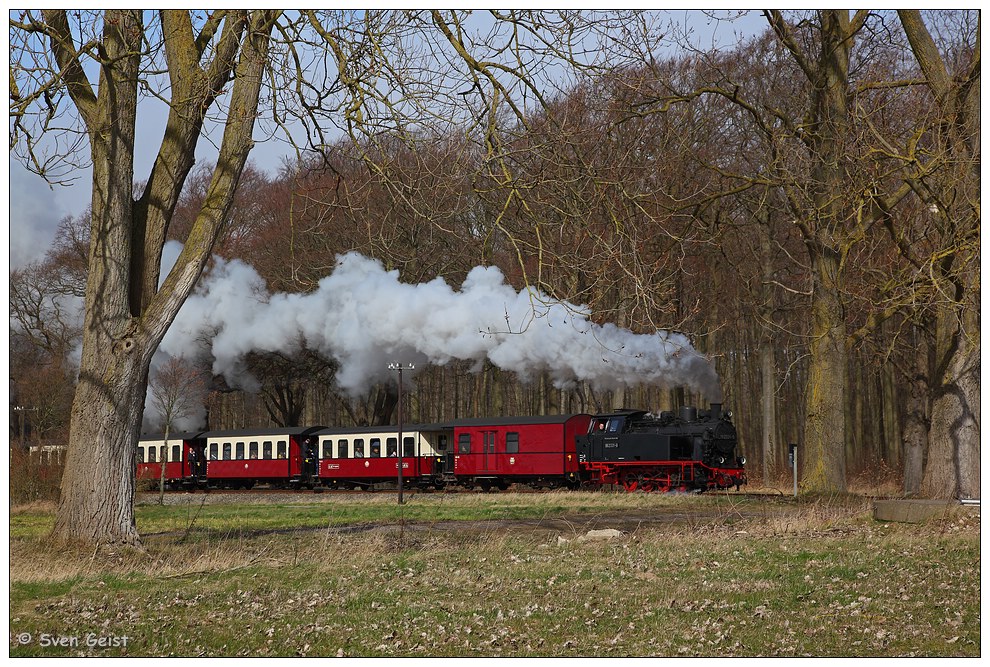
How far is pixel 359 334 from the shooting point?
3553cm

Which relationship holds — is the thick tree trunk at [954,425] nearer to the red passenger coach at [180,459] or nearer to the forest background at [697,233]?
the forest background at [697,233]

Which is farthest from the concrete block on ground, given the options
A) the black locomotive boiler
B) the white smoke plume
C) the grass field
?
the white smoke plume

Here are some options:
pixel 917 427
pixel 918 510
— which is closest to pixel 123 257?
pixel 918 510

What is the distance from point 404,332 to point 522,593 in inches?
1026

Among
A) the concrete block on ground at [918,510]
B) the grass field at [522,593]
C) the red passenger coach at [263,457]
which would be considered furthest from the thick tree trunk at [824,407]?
the red passenger coach at [263,457]

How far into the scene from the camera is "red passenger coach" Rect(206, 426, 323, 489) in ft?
117

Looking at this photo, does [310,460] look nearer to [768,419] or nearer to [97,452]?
[768,419]

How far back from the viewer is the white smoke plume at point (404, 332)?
29.7 m

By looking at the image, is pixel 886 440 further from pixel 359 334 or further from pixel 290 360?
pixel 290 360

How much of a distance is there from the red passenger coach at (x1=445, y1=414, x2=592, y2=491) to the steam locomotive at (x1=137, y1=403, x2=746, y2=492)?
0.10ft

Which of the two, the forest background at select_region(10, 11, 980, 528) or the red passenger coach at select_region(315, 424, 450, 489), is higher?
the forest background at select_region(10, 11, 980, 528)

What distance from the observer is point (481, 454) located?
31109mm

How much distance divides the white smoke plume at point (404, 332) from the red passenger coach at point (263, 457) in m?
3.49

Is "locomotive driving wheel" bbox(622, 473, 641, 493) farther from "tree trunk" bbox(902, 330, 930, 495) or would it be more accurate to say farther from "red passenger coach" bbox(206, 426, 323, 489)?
"red passenger coach" bbox(206, 426, 323, 489)
